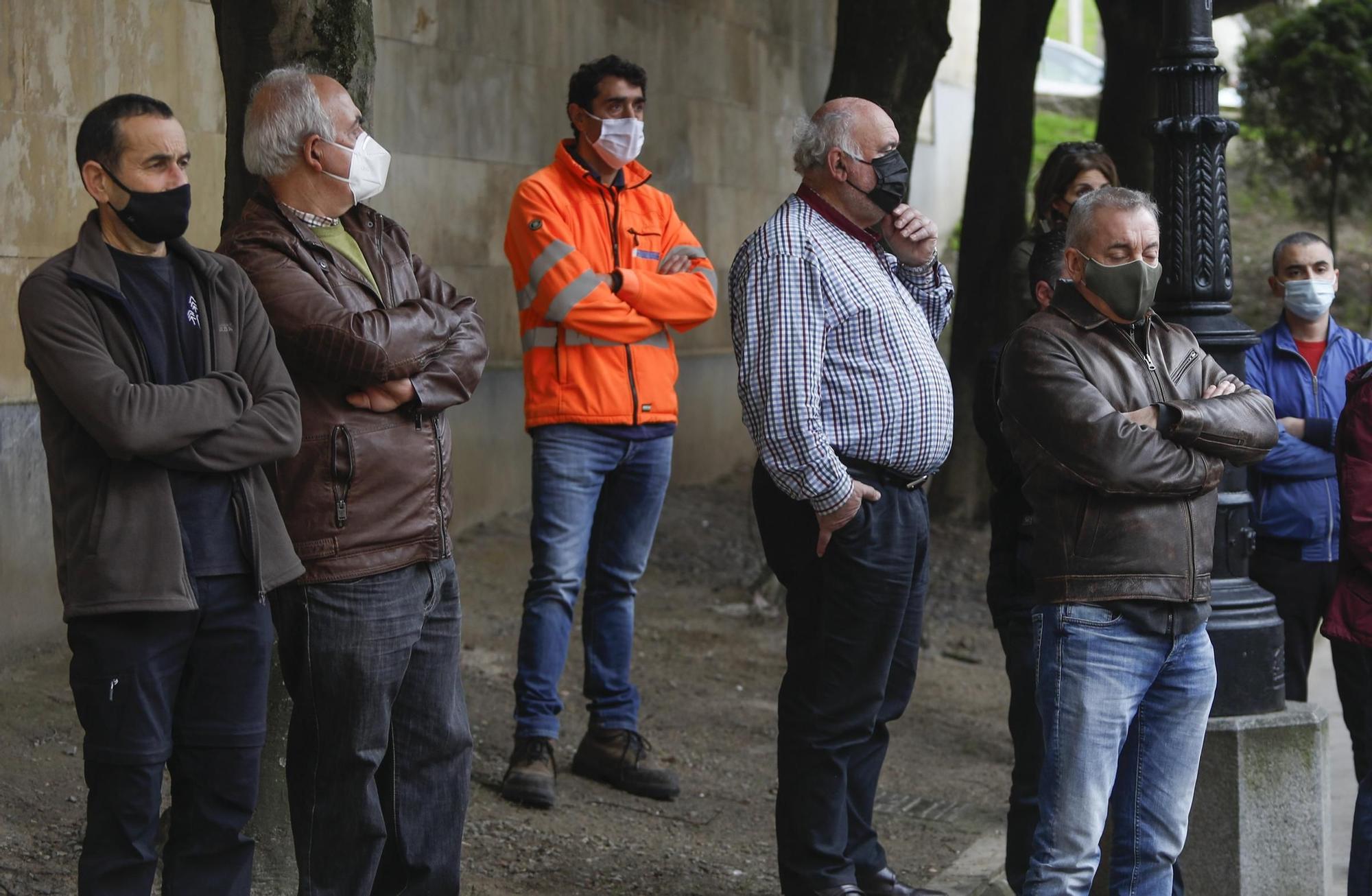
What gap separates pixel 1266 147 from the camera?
15336 mm

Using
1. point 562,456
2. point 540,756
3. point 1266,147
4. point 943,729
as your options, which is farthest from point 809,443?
point 1266,147

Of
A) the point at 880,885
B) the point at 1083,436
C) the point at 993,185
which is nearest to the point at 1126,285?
the point at 1083,436

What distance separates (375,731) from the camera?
3729 mm

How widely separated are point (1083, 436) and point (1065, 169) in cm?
173

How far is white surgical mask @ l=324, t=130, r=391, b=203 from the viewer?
147 inches

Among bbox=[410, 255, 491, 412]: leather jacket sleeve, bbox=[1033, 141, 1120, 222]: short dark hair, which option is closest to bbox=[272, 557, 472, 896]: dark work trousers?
bbox=[410, 255, 491, 412]: leather jacket sleeve

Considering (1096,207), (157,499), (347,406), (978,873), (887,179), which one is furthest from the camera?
(978,873)

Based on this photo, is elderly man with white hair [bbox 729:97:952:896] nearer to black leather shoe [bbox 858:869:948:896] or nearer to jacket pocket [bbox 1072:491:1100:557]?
black leather shoe [bbox 858:869:948:896]

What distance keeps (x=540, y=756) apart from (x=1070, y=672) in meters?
2.14

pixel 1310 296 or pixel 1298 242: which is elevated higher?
pixel 1298 242

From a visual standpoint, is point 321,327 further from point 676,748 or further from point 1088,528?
point 676,748

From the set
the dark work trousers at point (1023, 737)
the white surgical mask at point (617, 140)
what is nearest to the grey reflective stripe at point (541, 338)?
the white surgical mask at point (617, 140)

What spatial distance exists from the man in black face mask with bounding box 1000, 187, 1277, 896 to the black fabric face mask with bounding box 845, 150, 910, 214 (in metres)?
0.60

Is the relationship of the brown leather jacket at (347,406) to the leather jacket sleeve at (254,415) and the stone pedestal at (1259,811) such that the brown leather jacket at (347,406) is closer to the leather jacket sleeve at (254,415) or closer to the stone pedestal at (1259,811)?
the leather jacket sleeve at (254,415)
